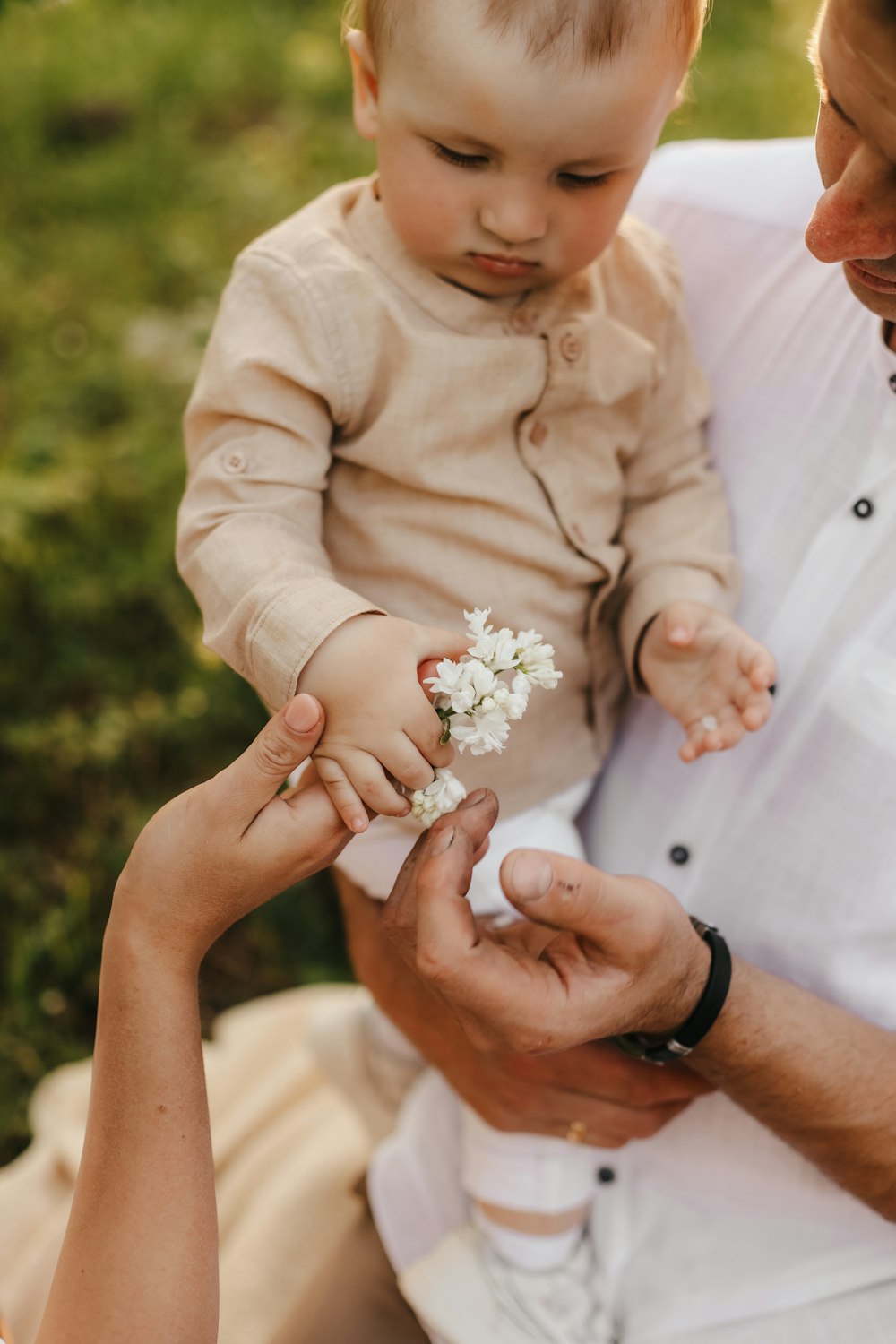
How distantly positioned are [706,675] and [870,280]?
57cm

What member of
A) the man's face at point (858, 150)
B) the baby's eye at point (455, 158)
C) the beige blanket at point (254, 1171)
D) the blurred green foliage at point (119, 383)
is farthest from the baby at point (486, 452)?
the blurred green foliage at point (119, 383)

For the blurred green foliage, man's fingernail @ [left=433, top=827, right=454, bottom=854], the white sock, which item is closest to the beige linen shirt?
man's fingernail @ [left=433, top=827, right=454, bottom=854]

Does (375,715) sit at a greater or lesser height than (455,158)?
lesser

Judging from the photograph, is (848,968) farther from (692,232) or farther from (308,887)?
(308,887)

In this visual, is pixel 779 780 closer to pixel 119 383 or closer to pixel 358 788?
pixel 358 788

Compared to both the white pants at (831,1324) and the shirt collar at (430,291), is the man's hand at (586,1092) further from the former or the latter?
the shirt collar at (430,291)

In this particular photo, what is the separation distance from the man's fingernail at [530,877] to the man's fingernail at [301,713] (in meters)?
0.29

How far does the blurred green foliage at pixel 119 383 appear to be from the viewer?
3309 mm

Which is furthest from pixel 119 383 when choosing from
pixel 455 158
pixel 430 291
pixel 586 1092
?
pixel 586 1092

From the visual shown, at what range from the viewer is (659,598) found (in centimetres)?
188

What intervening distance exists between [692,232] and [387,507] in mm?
808

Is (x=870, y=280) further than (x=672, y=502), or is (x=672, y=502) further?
(x=672, y=502)

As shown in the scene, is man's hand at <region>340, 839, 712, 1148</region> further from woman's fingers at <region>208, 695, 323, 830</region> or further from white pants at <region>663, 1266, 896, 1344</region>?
woman's fingers at <region>208, 695, 323, 830</region>

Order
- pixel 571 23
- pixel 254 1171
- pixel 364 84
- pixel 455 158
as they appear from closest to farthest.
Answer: pixel 571 23
pixel 455 158
pixel 364 84
pixel 254 1171
